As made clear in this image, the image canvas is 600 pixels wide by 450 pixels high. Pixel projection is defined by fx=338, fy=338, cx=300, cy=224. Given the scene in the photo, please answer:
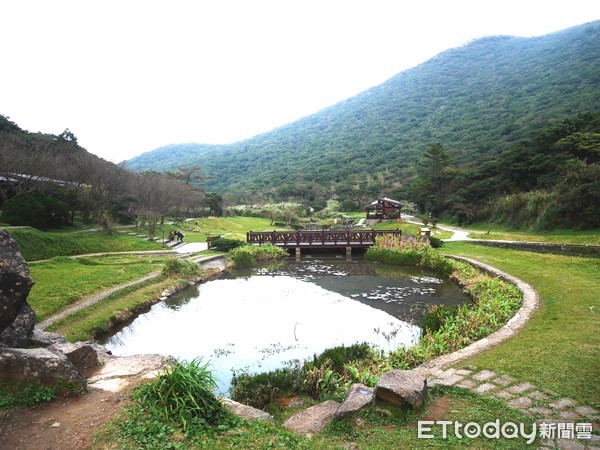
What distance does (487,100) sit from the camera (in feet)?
296

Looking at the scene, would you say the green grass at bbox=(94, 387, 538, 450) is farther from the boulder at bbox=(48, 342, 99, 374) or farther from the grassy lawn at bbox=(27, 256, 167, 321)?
the grassy lawn at bbox=(27, 256, 167, 321)

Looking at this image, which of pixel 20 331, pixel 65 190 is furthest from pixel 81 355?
pixel 65 190

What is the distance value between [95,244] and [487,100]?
9943cm

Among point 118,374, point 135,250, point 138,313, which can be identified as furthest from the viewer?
point 135,250

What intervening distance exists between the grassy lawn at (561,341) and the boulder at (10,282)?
22.6 ft

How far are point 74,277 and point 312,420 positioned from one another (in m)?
12.8

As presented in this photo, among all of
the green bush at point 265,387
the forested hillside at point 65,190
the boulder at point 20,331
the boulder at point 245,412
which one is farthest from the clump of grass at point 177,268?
the boulder at point 245,412

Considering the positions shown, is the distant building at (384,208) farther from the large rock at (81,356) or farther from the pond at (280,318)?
the large rock at (81,356)

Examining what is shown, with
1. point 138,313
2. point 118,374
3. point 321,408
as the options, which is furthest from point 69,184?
point 321,408

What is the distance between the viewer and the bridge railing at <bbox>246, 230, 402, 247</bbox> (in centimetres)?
2512

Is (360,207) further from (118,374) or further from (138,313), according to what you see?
(118,374)

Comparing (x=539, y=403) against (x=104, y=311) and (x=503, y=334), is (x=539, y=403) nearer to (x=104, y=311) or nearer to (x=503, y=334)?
(x=503, y=334)

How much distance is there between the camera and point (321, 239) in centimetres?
2556

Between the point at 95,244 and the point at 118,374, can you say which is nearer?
the point at 118,374
